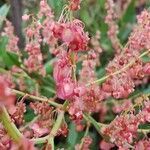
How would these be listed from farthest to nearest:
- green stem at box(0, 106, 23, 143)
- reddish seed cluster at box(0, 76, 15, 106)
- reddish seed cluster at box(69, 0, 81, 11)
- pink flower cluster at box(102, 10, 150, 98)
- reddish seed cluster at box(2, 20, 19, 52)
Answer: reddish seed cluster at box(2, 20, 19, 52)
pink flower cluster at box(102, 10, 150, 98)
reddish seed cluster at box(69, 0, 81, 11)
green stem at box(0, 106, 23, 143)
reddish seed cluster at box(0, 76, 15, 106)

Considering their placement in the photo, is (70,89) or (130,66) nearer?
(70,89)

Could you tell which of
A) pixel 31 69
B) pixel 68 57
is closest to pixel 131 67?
pixel 68 57

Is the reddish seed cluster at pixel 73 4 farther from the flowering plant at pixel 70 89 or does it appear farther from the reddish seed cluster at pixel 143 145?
the reddish seed cluster at pixel 143 145

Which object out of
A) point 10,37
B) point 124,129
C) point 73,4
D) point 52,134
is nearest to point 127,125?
point 124,129

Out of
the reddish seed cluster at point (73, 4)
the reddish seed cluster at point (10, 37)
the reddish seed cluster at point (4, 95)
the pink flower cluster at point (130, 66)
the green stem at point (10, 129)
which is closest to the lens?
the reddish seed cluster at point (4, 95)

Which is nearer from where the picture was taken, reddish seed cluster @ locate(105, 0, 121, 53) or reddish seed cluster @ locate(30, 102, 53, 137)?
reddish seed cluster @ locate(30, 102, 53, 137)

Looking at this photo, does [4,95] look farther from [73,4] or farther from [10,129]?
[73,4]

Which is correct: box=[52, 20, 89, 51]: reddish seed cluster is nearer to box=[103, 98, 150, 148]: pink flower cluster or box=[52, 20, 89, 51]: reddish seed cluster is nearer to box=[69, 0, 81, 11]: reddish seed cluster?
box=[69, 0, 81, 11]: reddish seed cluster

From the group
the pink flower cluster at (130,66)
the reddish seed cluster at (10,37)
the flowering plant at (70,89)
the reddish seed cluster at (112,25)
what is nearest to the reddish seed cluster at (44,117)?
the flowering plant at (70,89)

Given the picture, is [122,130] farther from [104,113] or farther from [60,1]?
[104,113]

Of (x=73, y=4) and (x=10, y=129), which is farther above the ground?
(x=73, y=4)

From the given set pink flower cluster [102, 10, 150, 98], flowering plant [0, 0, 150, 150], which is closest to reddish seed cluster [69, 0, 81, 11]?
flowering plant [0, 0, 150, 150]

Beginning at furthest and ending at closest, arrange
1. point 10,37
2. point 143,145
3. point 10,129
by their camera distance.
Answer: point 10,37 → point 143,145 → point 10,129
